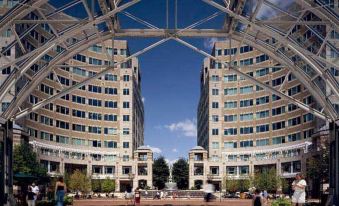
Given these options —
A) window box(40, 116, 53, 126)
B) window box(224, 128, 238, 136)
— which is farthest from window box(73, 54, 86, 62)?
window box(224, 128, 238, 136)

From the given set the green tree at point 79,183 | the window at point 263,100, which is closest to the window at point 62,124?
the green tree at point 79,183

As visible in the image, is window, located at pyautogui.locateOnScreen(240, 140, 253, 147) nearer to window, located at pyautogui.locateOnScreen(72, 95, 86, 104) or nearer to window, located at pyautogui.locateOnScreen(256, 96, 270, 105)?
window, located at pyautogui.locateOnScreen(256, 96, 270, 105)

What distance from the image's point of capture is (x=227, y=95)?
Answer: 364 feet

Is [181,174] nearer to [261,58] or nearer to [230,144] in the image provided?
[230,144]

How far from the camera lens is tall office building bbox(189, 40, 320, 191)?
98500 mm

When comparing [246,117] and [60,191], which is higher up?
[246,117]

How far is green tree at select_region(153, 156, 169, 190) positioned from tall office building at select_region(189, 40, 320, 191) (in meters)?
6.34

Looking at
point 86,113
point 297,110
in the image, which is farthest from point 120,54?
point 297,110

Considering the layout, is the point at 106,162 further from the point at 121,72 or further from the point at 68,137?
the point at 121,72

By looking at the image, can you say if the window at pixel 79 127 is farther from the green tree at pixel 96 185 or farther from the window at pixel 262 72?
the window at pixel 262 72

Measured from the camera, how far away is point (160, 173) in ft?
358

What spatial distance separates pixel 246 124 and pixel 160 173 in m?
20.3

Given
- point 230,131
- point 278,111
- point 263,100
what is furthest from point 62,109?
point 278,111

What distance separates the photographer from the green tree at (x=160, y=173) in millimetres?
108438
